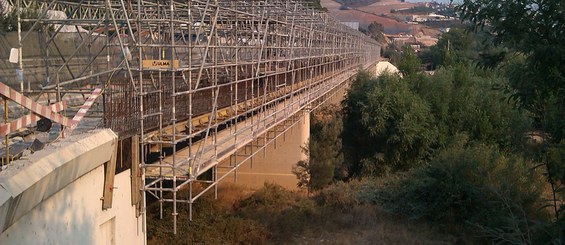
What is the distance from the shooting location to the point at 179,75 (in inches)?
451

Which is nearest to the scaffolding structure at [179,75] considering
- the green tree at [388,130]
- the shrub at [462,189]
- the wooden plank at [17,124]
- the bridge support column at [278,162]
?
the bridge support column at [278,162]

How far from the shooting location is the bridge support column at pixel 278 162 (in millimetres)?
18312

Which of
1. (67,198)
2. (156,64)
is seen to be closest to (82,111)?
(156,64)

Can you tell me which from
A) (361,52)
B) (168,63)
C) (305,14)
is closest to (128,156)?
(168,63)

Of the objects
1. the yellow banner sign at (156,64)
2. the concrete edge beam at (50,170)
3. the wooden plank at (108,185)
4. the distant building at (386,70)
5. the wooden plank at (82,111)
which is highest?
the yellow banner sign at (156,64)

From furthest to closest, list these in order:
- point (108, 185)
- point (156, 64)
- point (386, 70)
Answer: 1. point (386, 70)
2. point (156, 64)
3. point (108, 185)

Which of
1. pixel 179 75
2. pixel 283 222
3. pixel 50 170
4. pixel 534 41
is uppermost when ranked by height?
pixel 534 41

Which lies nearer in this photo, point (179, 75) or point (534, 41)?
point (534, 41)

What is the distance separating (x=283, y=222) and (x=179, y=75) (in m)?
4.55

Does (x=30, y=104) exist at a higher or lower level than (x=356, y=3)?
lower

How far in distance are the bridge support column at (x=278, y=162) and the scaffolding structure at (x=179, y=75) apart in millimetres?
1362

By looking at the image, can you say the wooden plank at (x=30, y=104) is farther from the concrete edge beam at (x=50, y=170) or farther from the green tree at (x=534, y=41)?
the green tree at (x=534, y=41)

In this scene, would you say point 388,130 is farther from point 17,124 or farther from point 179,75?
point 17,124

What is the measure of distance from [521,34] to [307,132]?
1371 centimetres
